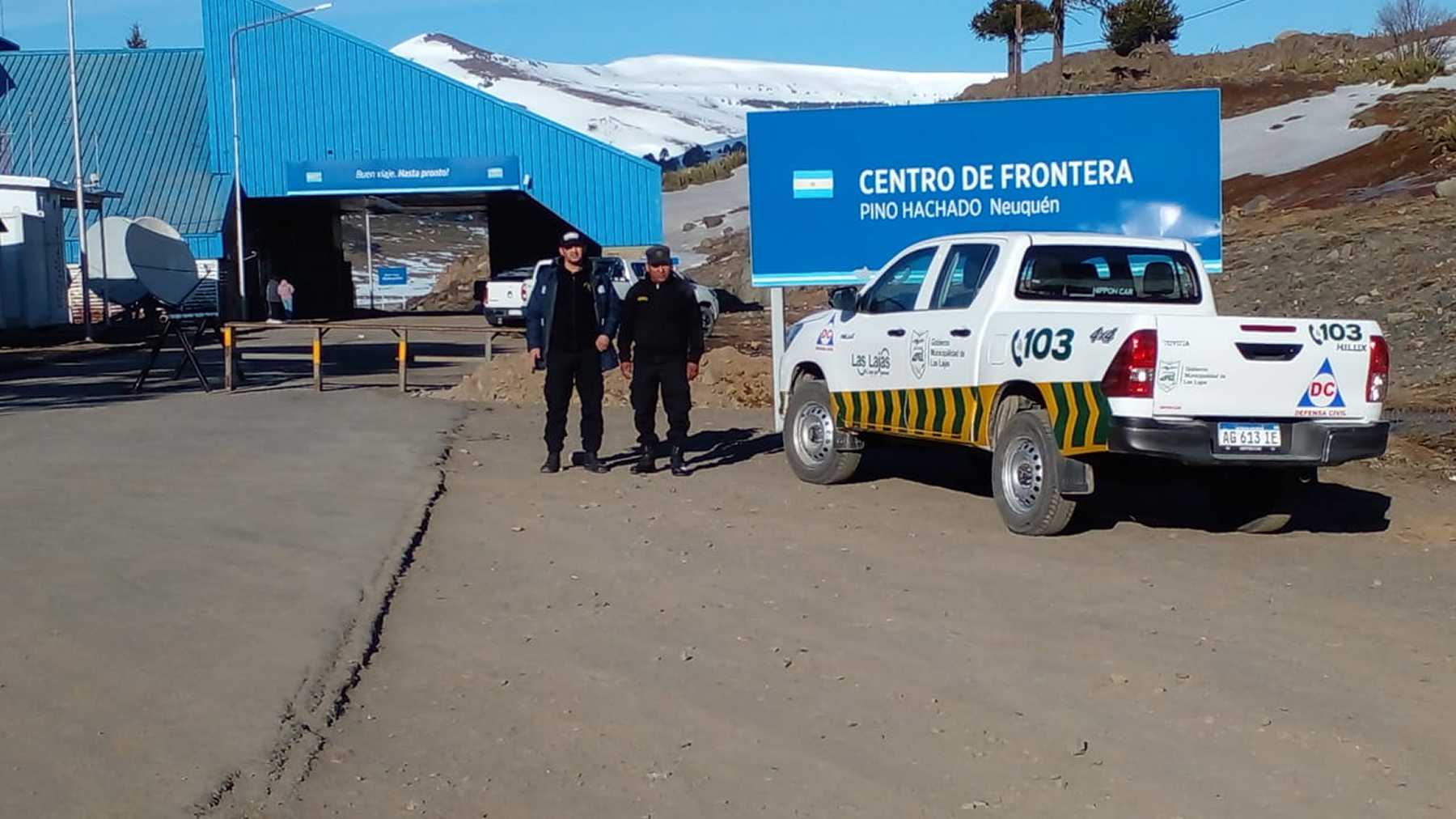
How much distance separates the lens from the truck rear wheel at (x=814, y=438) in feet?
42.3

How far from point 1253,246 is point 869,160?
13978mm

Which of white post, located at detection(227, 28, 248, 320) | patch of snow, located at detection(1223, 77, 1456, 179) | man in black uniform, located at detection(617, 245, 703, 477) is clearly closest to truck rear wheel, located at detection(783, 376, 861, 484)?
man in black uniform, located at detection(617, 245, 703, 477)

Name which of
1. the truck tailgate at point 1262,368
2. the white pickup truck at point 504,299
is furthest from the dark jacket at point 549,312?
the white pickup truck at point 504,299

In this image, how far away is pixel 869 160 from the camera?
16.5 metres

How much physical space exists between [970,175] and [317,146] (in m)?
35.3

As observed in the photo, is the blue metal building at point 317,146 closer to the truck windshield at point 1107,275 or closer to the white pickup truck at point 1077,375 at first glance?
the white pickup truck at point 1077,375

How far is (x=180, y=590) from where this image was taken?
8.66 metres

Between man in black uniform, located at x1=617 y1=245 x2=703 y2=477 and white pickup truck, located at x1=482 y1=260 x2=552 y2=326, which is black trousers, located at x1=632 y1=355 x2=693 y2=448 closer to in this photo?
man in black uniform, located at x1=617 y1=245 x2=703 y2=477

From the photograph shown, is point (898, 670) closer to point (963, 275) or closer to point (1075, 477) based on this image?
point (1075, 477)

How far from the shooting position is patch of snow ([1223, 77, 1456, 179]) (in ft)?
130

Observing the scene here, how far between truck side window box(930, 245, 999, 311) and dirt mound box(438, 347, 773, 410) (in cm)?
776

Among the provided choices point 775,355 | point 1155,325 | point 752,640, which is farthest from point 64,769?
point 775,355

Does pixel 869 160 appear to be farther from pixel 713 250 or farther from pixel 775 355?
pixel 713 250

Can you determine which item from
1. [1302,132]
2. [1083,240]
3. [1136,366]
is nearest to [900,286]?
[1083,240]
